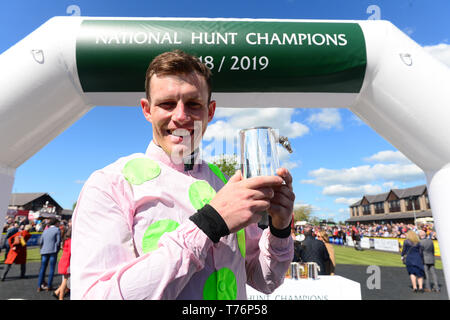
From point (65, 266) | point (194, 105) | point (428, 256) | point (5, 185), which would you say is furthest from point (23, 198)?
point (194, 105)

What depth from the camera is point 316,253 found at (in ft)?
21.0

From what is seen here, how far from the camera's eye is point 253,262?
141 cm

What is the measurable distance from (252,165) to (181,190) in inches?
13.1

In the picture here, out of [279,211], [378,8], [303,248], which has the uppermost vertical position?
[378,8]

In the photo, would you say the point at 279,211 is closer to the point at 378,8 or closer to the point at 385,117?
the point at 385,117

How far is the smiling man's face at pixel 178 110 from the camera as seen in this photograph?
1132 mm

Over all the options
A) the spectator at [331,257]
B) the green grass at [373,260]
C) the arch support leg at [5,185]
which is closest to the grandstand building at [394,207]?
the green grass at [373,260]

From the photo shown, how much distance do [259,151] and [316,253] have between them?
6076 millimetres

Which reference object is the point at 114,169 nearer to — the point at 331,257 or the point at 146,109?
the point at 146,109

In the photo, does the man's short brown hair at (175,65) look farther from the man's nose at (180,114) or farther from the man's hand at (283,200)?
the man's hand at (283,200)

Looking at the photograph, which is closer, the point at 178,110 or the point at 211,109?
the point at 178,110

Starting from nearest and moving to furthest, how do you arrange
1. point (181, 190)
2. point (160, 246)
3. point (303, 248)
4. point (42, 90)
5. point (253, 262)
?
point (160, 246)
point (181, 190)
point (253, 262)
point (42, 90)
point (303, 248)
